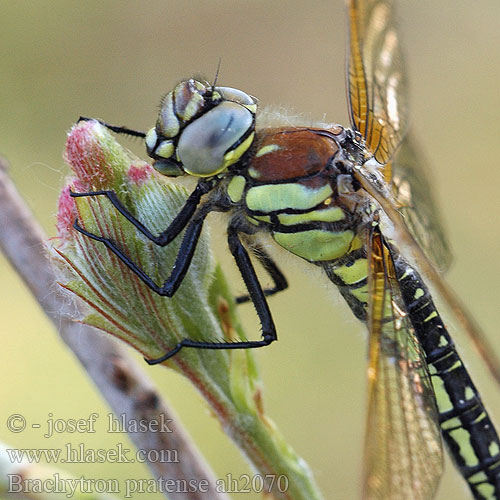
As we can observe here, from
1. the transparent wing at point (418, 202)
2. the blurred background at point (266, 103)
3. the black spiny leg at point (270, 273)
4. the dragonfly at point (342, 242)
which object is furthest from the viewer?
the blurred background at point (266, 103)

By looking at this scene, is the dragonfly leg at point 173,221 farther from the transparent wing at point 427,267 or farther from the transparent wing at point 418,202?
the transparent wing at point 418,202

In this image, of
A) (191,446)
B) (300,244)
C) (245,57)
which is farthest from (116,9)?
(191,446)

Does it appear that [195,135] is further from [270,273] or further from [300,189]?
[270,273]

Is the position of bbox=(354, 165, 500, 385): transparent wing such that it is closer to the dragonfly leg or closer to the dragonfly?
the dragonfly

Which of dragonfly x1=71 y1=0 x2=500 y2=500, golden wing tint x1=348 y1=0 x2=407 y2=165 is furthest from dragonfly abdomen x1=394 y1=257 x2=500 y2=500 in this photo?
golden wing tint x1=348 y1=0 x2=407 y2=165

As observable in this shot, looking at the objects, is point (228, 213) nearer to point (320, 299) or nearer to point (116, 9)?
point (320, 299)

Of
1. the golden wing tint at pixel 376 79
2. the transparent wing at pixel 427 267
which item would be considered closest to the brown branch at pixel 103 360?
the transparent wing at pixel 427 267

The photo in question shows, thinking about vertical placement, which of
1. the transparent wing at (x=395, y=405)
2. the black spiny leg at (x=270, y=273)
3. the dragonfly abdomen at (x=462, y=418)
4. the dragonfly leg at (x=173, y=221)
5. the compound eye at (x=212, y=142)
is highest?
the compound eye at (x=212, y=142)
